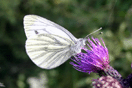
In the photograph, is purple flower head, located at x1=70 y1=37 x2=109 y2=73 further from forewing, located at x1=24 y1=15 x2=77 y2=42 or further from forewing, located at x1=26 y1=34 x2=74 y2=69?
forewing, located at x1=24 y1=15 x2=77 y2=42

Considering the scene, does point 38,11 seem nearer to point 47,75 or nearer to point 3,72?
point 47,75

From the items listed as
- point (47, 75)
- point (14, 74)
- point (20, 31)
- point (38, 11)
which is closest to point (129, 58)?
point (47, 75)

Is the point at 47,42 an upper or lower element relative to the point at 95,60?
upper

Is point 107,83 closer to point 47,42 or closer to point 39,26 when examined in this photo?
point 47,42

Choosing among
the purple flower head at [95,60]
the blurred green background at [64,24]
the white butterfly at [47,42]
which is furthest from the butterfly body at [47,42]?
the blurred green background at [64,24]

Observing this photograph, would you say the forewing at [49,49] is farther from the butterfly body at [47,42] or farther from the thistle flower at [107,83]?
the thistle flower at [107,83]

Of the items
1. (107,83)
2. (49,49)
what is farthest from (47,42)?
(107,83)

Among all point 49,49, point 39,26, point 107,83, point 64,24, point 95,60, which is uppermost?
point 64,24

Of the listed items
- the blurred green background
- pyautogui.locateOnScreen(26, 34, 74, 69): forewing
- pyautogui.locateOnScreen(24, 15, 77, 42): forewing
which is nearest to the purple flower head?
pyautogui.locateOnScreen(26, 34, 74, 69): forewing
